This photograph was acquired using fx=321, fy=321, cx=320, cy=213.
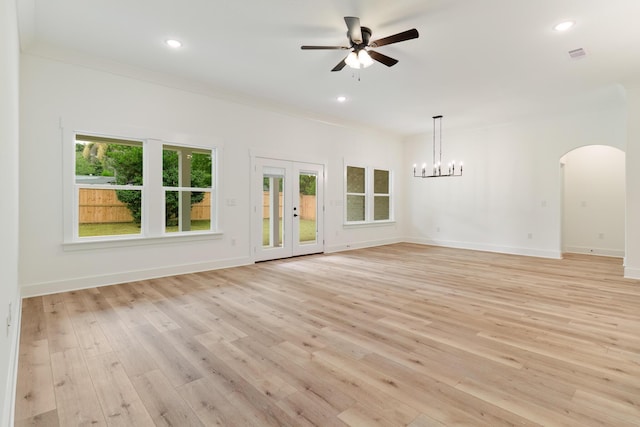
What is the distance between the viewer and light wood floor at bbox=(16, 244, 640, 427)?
1.81m

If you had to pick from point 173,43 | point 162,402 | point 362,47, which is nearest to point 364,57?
point 362,47

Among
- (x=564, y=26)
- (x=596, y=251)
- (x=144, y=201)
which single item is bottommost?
(x=596, y=251)

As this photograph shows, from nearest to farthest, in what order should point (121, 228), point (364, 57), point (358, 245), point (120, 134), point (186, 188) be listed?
point (364, 57) → point (120, 134) → point (121, 228) → point (186, 188) → point (358, 245)

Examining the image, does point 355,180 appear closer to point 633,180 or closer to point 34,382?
point 633,180

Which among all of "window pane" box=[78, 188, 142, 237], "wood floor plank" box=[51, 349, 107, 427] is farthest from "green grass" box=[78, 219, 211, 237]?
"wood floor plank" box=[51, 349, 107, 427]

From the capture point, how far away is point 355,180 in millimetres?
8391

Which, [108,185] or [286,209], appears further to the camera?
[286,209]

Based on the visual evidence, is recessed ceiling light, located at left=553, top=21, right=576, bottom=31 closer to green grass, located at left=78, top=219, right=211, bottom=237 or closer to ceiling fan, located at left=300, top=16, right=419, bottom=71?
ceiling fan, located at left=300, top=16, right=419, bottom=71

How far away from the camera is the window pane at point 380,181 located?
884 cm

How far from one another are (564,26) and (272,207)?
5112mm

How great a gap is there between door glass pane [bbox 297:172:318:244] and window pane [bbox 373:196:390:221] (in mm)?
2263

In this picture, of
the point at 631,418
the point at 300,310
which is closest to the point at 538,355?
the point at 631,418

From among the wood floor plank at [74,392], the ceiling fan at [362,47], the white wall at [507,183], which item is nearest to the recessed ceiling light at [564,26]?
the ceiling fan at [362,47]

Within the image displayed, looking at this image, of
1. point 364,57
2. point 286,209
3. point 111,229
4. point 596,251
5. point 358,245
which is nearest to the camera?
point 364,57
